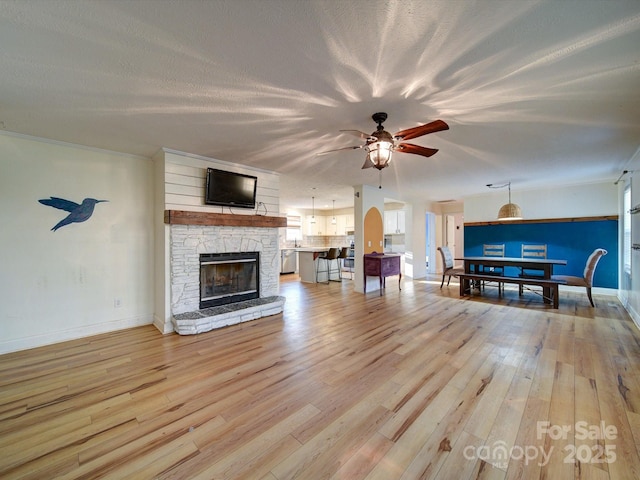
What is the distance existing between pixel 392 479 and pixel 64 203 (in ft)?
14.7

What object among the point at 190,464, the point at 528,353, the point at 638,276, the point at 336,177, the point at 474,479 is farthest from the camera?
the point at 336,177

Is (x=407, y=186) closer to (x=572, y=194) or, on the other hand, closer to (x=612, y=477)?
(x=572, y=194)

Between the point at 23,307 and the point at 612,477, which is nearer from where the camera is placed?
the point at 612,477

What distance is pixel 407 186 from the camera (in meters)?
6.13

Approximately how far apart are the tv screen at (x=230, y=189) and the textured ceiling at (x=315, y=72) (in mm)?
486

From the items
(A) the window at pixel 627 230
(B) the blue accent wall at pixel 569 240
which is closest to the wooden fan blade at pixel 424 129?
(A) the window at pixel 627 230

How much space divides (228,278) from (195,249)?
0.75m

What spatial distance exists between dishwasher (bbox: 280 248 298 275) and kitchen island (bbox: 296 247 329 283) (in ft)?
4.51

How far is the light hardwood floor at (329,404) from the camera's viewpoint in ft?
4.83

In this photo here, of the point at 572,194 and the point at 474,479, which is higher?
the point at 572,194

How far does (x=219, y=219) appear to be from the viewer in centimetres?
390

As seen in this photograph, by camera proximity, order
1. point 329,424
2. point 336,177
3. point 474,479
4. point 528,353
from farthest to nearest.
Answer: point 336,177, point 528,353, point 329,424, point 474,479

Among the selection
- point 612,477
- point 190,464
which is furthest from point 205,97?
point 612,477

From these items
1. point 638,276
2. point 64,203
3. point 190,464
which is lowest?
point 190,464
